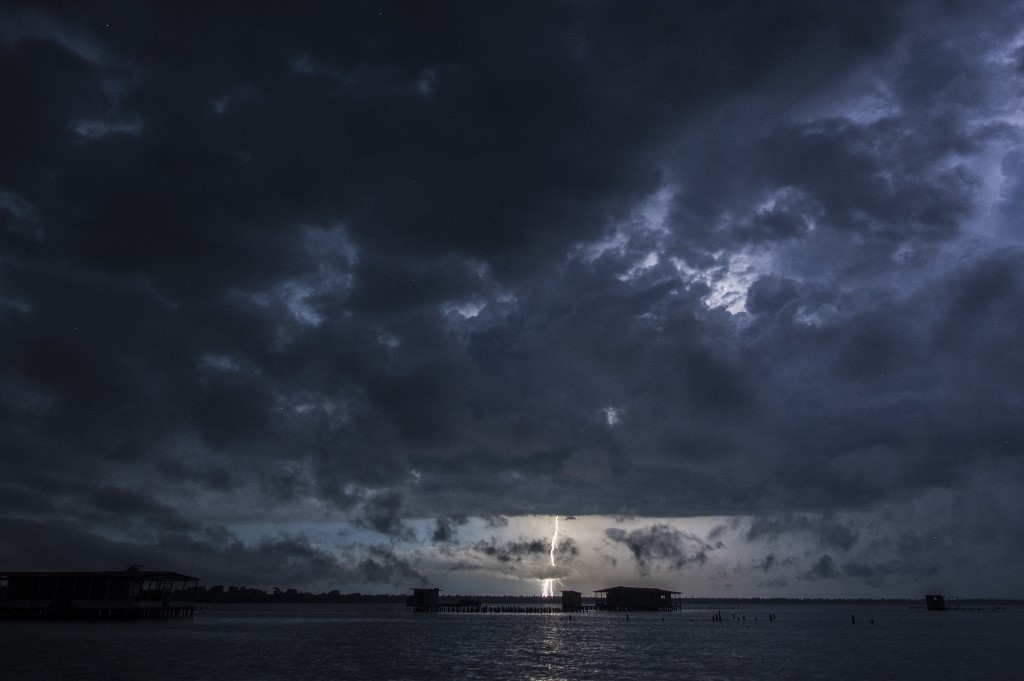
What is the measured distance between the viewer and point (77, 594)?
113 meters

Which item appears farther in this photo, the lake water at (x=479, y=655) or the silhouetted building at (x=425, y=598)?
the silhouetted building at (x=425, y=598)

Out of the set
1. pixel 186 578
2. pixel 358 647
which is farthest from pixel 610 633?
pixel 186 578

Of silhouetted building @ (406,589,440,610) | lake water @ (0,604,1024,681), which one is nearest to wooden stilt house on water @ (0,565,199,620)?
lake water @ (0,604,1024,681)

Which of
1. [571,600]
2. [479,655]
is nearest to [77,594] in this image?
[479,655]

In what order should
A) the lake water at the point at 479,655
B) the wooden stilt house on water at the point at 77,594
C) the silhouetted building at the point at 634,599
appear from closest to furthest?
1. the lake water at the point at 479,655
2. the wooden stilt house on water at the point at 77,594
3. the silhouetted building at the point at 634,599

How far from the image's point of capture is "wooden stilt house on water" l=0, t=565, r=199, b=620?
10828cm

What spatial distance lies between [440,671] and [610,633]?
178 feet

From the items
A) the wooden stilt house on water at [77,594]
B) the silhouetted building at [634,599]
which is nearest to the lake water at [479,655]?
the wooden stilt house on water at [77,594]

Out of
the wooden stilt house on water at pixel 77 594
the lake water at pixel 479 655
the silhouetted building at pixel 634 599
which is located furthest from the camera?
the silhouetted building at pixel 634 599

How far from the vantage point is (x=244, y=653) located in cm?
6450

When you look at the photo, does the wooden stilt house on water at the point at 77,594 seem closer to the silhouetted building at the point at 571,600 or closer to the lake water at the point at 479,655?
the lake water at the point at 479,655

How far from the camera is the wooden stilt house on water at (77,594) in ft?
355

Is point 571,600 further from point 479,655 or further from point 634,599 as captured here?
point 479,655

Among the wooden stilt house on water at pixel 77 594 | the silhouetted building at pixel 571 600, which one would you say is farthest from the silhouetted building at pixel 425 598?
the wooden stilt house on water at pixel 77 594
